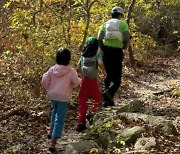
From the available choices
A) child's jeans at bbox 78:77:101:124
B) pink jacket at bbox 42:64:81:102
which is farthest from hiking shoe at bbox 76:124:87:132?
pink jacket at bbox 42:64:81:102

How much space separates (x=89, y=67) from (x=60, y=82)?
3.63 ft

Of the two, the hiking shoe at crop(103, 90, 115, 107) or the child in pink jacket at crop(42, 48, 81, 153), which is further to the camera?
the hiking shoe at crop(103, 90, 115, 107)

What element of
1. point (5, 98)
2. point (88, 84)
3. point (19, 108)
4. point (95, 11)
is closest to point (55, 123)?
point (88, 84)

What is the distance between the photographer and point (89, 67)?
722 centimetres

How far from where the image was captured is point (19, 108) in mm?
8438

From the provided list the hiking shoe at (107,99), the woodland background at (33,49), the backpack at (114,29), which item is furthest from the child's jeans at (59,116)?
the backpack at (114,29)

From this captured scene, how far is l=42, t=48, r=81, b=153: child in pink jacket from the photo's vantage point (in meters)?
6.23

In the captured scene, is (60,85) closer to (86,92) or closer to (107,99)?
(86,92)

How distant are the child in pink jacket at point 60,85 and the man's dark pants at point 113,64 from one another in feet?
7.36

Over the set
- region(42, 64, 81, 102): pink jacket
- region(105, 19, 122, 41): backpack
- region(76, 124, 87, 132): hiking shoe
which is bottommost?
region(76, 124, 87, 132): hiking shoe

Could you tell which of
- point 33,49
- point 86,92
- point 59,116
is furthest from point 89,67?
point 33,49

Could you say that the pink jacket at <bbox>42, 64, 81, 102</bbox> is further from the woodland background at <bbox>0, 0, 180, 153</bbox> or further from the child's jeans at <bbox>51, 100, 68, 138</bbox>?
the woodland background at <bbox>0, 0, 180, 153</bbox>

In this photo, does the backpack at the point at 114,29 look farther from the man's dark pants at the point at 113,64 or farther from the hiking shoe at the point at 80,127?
the hiking shoe at the point at 80,127

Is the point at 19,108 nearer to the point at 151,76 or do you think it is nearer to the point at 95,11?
the point at 95,11
